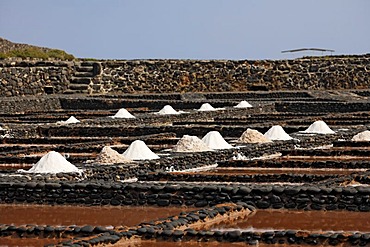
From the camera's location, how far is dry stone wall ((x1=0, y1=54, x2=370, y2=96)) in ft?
139

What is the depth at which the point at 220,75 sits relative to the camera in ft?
141

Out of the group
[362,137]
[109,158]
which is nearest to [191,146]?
[109,158]

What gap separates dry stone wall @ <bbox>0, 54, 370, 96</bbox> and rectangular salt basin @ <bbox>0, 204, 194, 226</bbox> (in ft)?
95.3

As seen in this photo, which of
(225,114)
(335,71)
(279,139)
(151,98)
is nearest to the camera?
(279,139)

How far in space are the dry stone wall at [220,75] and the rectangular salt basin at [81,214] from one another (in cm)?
2906

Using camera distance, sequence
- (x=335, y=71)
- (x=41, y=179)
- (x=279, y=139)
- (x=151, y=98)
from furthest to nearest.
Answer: (x=335, y=71), (x=151, y=98), (x=279, y=139), (x=41, y=179)

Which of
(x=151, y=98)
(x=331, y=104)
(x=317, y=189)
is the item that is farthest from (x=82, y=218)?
(x=151, y=98)

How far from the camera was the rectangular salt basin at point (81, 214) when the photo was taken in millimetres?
12047

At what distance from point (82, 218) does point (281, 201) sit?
2.34 meters

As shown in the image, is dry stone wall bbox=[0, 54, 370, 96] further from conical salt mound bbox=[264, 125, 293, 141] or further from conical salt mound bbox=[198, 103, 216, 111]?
conical salt mound bbox=[264, 125, 293, 141]

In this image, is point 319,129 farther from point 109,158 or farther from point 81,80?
point 81,80

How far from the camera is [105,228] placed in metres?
10.8

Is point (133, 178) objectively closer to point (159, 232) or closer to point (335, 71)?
point (159, 232)

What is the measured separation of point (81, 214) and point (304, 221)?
8.95 feet
